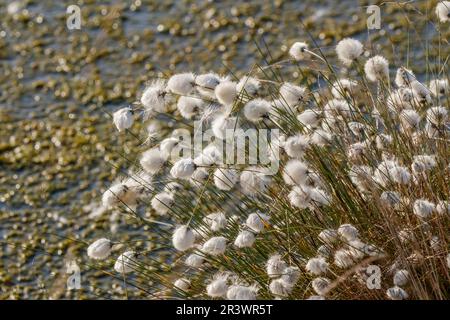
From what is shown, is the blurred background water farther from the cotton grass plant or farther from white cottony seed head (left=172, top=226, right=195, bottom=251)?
white cottony seed head (left=172, top=226, right=195, bottom=251)

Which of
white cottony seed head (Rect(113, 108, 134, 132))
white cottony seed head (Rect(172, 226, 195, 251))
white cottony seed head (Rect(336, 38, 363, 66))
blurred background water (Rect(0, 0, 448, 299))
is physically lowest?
white cottony seed head (Rect(172, 226, 195, 251))

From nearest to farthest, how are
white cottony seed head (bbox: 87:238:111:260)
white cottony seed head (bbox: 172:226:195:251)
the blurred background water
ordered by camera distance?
white cottony seed head (bbox: 172:226:195:251) → white cottony seed head (bbox: 87:238:111:260) → the blurred background water

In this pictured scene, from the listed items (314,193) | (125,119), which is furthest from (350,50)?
(125,119)

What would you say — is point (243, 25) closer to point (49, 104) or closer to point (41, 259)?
point (49, 104)

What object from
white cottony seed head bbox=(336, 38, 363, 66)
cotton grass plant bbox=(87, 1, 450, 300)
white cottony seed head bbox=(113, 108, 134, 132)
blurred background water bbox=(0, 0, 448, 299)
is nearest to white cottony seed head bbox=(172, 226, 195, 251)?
cotton grass plant bbox=(87, 1, 450, 300)

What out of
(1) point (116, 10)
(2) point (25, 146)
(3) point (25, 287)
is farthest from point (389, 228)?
(1) point (116, 10)
